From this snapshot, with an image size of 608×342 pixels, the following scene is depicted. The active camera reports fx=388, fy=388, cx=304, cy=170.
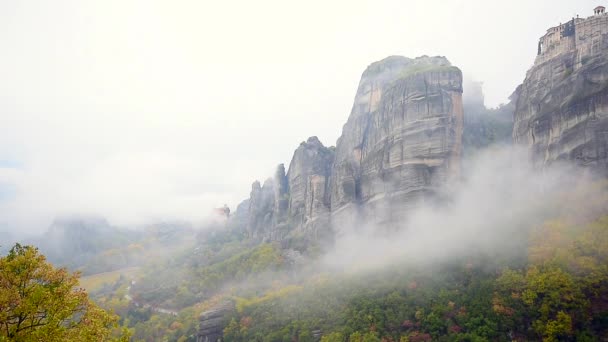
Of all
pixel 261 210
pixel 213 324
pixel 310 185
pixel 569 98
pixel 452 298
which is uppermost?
pixel 569 98

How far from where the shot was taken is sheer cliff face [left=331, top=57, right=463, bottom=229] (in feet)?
273

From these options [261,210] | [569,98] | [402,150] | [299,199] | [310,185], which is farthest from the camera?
[261,210]

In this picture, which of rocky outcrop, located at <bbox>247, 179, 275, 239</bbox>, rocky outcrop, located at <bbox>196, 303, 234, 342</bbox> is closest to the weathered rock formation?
rocky outcrop, located at <bbox>196, 303, 234, 342</bbox>

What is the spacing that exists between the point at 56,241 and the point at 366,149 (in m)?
168

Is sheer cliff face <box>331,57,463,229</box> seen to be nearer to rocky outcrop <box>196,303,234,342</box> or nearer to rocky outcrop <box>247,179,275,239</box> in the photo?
rocky outcrop <box>247,179,275,239</box>

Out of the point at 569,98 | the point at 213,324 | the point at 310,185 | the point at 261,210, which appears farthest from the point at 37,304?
the point at 261,210

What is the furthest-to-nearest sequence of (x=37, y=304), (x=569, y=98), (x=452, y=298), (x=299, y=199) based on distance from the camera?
1. (x=299, y=199)
2. (x=569, y=98)
3. (x=452, y=298)
4. (x=37, y=304)

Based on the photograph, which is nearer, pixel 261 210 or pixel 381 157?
pixel 381 157

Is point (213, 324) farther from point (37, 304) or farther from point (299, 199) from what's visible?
point (37, 304)

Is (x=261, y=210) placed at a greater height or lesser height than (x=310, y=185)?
lesser

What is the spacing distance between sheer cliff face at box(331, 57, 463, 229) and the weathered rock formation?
1496 centimetres

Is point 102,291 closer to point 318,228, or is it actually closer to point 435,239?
point 318,228

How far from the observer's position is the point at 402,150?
86.6 metres

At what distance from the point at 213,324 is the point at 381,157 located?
51751mm
